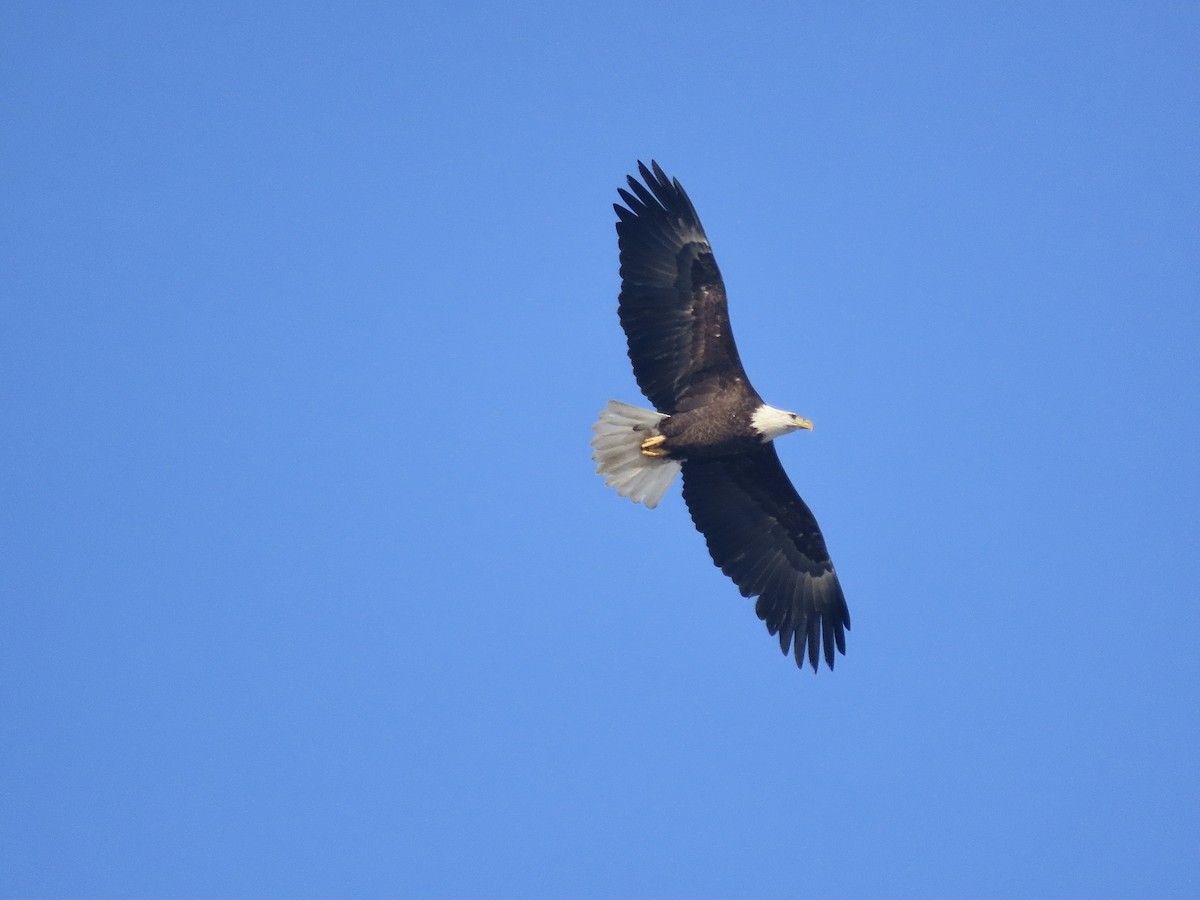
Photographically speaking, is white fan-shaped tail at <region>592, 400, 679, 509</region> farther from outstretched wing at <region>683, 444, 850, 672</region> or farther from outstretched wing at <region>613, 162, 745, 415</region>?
outstretched wing at <region>613, 162, 745, 415</region>

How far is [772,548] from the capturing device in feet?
36.1

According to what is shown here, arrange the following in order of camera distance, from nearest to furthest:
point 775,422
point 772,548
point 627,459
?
point 775,422 → point 627,459 → point 772,548

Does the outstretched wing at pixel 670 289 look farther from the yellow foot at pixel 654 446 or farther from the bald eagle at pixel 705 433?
the yellow foot at pixel 654 446

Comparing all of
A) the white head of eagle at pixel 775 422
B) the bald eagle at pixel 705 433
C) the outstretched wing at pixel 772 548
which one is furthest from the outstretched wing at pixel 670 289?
the outstretched wing at pixel 772 548

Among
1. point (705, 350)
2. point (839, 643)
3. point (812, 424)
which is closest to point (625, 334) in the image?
point (705, 350)

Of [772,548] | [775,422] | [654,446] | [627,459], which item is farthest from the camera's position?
[772,548]

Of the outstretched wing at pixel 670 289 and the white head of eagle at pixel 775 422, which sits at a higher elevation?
the outstretched wing at pixel 670 289

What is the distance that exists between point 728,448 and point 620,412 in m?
0.87

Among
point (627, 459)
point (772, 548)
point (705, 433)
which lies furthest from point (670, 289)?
point (772, 548)

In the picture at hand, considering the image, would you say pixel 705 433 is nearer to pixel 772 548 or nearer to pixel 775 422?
pixel 775 422

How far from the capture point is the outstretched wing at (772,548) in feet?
35.4

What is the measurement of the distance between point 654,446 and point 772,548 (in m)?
1.31

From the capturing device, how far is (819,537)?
36.0 ft

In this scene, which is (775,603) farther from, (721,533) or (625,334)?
(625,334)
